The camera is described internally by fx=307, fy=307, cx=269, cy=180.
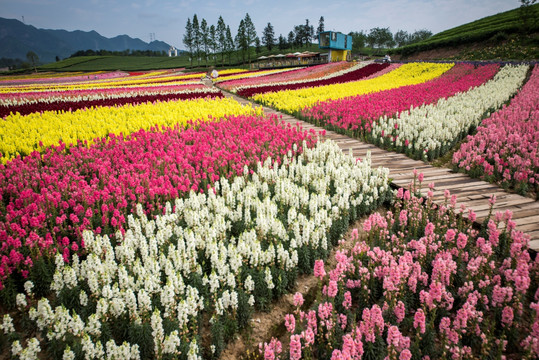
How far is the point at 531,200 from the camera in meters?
6.36

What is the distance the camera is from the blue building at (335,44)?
230 feet

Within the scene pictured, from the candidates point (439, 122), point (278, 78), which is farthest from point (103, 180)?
point (278, 78)

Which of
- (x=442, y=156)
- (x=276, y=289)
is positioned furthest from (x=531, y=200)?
(x=276, y=289)

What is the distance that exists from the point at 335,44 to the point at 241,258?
→ 7533 cm

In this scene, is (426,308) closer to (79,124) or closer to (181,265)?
(181,265)

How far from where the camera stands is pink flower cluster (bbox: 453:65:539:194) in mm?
7023

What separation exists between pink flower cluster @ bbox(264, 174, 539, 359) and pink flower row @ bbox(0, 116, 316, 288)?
3316 millimetres

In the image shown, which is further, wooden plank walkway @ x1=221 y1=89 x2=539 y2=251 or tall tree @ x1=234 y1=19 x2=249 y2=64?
tall tree @ x1=234 y1=19 x2=249 y2=64

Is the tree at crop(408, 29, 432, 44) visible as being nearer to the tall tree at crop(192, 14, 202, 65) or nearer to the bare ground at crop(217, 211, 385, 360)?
the tall tree at crop(192, 14, 202, 65)

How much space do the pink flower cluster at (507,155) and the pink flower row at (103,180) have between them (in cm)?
450

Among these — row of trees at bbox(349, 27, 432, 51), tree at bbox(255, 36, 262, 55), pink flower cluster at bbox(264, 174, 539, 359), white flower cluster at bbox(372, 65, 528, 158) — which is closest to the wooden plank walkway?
white flower cluster at bbox(372, 65, 528, 158)

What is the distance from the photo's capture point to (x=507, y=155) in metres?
8.23

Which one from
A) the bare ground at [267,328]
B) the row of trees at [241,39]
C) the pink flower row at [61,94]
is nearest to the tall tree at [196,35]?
the row of trees at [241,39]

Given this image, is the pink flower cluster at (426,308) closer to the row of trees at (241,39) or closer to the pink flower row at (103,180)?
the pink flower row at (103,180)
